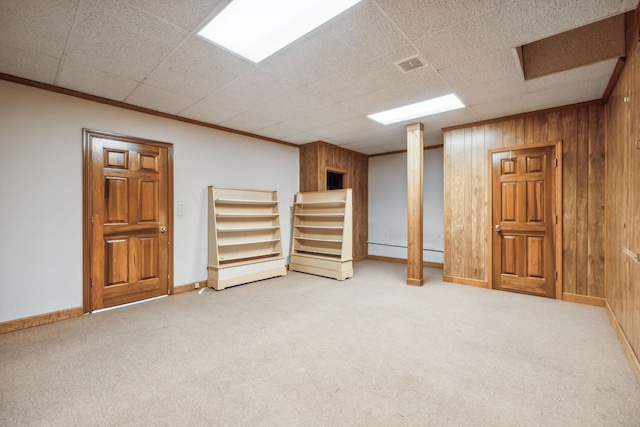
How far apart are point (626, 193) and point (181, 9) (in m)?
3.73

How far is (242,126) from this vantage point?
4.42 meters

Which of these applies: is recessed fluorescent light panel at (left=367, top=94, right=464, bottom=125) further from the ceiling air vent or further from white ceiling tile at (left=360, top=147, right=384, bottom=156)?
white ceiling tile at (left=360, top=147, right=384, bottom=156)

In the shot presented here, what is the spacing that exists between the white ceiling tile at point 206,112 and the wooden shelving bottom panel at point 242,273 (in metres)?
2.14

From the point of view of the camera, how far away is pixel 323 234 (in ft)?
17.6

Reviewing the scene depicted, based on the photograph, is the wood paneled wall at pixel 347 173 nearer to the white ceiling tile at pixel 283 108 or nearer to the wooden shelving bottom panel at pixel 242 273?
the white ceiling tile at pixel 283 108

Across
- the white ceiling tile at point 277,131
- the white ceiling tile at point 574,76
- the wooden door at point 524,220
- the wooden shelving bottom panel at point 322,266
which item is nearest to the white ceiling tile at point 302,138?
the white ceiling tile at point 277,131

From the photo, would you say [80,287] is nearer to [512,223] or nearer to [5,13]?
[5,13]

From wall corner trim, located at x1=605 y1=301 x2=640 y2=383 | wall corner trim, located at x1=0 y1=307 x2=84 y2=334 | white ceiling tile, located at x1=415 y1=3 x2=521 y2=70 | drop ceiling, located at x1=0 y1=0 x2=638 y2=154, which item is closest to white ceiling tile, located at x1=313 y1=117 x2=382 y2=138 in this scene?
drop ceiling, located at x1=0 y1=0 x2=638 y2=154

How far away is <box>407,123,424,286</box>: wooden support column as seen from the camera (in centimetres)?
425

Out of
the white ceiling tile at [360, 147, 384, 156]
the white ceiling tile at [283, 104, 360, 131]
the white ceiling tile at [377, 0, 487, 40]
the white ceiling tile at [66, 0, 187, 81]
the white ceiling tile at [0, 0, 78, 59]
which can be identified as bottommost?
the white ceiling tile at [377, 0, 487, 40]

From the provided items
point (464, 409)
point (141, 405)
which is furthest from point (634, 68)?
point (141, 405)

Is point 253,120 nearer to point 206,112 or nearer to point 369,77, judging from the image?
point 206,112

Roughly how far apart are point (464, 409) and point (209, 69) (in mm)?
3259

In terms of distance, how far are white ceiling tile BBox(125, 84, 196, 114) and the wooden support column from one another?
314 centimetres
